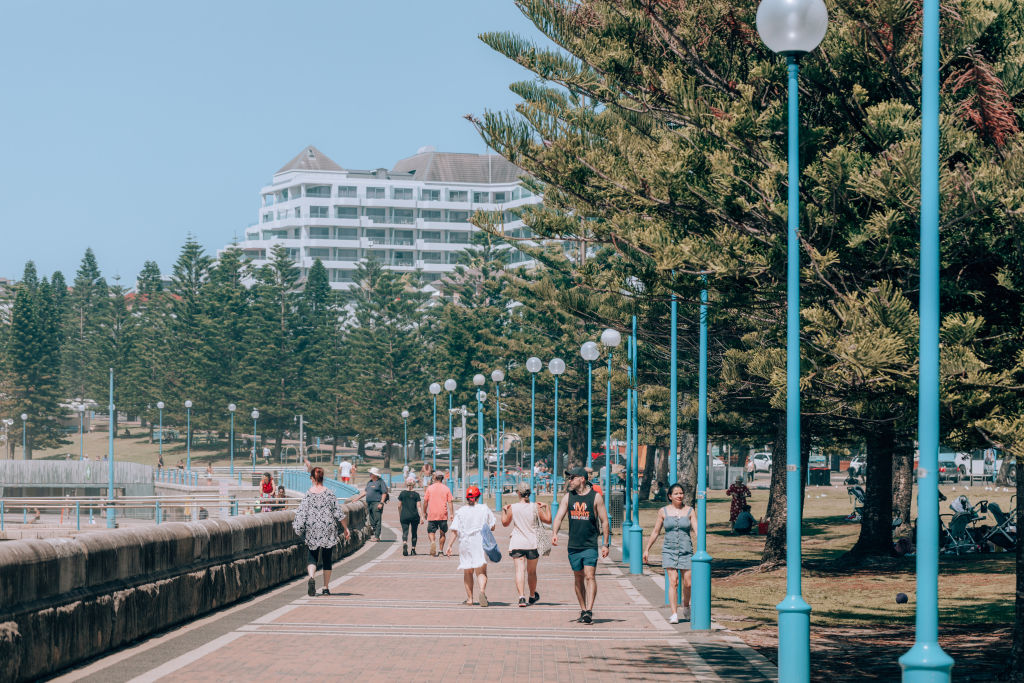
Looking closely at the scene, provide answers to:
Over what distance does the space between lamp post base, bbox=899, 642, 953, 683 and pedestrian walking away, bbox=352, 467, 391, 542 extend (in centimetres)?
2096

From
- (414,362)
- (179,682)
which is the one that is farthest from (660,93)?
(414,362)

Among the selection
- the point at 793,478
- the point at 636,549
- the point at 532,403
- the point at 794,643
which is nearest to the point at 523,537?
the point at 636,549

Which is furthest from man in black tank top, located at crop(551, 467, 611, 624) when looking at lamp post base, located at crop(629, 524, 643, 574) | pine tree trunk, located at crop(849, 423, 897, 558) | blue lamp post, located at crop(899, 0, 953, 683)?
pine tree trunk, located at crop(849, 423, 897, 558)

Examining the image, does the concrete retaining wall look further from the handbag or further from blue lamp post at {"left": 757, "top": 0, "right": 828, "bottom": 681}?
blue lamp post at {"left": 757, "top": 0, "right": 828, "bottom": 681}

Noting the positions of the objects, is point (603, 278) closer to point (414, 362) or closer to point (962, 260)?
point (962, 260)

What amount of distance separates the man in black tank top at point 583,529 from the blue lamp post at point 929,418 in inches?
314

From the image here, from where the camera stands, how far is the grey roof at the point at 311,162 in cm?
17525

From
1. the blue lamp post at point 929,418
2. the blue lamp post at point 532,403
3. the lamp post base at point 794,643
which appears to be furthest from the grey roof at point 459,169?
the blue lamp post at point 929,418

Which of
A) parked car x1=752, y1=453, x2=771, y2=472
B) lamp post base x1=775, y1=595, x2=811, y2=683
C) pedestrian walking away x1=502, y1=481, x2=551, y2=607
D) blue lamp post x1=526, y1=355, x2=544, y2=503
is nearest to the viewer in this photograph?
lamp post base x1=775, y1=595, x2=811, y2=683

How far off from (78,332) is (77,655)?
14037cm

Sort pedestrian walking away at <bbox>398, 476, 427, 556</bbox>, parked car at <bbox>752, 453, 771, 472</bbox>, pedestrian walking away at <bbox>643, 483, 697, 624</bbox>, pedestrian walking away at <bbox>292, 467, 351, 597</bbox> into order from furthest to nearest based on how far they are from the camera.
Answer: parked car at <bbox>752, 453, 771, 472</bbox> → pedestrian walking away at <bbox>398, 476, 427, 556</bbox> → pedestrian walking away at <bbox>292, 467, 351, 597</bbox> → pedestrian walking away at <bbox>643, 483, 697, 624</bbox>

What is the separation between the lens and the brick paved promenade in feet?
34.8

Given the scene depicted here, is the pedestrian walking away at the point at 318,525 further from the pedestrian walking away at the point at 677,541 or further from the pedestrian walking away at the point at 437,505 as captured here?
the pedestrian walking away at the point at 437,505

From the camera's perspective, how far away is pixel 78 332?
144m
